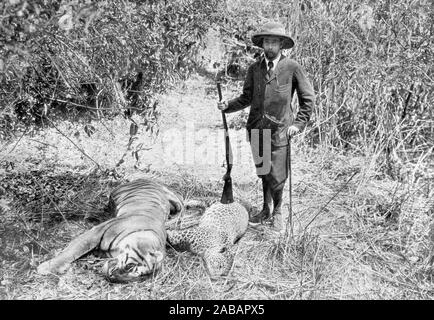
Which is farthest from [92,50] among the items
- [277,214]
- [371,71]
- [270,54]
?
[371,71]

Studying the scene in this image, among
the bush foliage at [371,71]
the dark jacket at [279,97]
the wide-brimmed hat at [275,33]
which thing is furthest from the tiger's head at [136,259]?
the bush foliage at [371,71]

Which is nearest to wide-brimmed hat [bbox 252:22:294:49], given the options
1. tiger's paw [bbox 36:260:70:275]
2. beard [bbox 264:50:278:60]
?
beard [bbox 264:50:278:60]

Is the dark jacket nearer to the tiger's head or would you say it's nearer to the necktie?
the necktie

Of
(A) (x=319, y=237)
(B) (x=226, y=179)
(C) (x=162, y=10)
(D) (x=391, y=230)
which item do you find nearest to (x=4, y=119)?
(C) (x=162, y=10)

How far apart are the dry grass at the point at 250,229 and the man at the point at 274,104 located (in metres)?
0.60

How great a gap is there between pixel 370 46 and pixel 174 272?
14.3 ft

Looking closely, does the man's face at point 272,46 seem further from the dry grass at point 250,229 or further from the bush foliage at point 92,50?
the dry grass at point 250,229

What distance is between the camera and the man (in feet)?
16.3

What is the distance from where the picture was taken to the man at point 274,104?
4980mm

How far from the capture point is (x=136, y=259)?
4.40 m

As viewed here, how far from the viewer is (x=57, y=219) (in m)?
5.40

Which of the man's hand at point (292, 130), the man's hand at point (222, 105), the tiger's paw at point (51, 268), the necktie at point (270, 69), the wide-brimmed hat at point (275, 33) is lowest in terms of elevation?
the tiger's paw at point (51, 268)

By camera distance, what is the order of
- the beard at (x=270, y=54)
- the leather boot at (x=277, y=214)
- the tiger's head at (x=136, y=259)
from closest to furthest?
the tiger's head at (x=136, y=259) → the beard at (x=270, y=54) → the leather boot at (x=277, y=214)

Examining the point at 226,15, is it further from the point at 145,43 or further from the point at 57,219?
the point at 57,219
